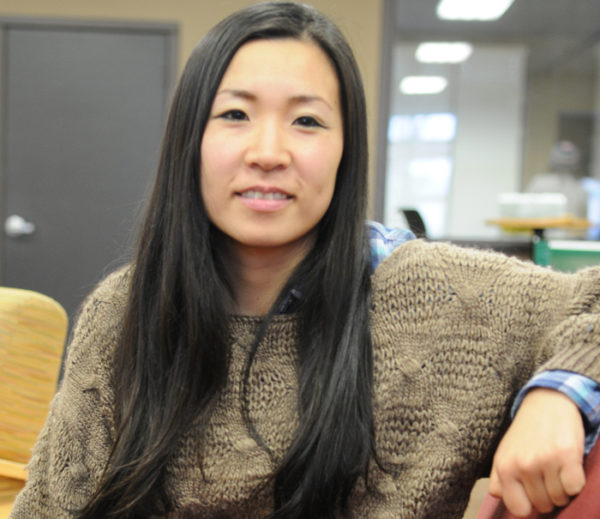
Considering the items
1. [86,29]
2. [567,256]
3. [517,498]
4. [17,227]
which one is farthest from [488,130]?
[517,498]

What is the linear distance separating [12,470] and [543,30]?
12.1ft

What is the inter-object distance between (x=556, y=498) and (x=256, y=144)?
56 cm

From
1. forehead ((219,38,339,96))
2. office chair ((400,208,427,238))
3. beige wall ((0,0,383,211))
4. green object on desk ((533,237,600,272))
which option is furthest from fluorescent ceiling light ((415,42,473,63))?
forehead ((219,38,339,96))

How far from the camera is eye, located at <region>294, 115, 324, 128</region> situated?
3.17 ft

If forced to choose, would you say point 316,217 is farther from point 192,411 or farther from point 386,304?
point 192,411

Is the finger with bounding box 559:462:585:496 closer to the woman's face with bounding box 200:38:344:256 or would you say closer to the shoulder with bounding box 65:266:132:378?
the woman's face with bounding box 200:38:344:256

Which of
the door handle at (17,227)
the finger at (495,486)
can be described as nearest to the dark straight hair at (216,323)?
the finger at (495,486)

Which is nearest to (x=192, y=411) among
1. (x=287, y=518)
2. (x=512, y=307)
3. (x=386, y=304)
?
(x=287, y=518)

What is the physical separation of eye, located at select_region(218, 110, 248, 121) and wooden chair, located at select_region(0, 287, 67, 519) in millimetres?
714

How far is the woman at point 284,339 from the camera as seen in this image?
913 mm

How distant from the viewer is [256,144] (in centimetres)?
94

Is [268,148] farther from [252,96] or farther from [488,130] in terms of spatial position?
[488,130]

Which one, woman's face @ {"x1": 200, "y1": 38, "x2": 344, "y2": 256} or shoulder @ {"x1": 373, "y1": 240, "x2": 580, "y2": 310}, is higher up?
woman's face @ {"x1": 200, "y1": 38, "x2": 344, "y2": 256}

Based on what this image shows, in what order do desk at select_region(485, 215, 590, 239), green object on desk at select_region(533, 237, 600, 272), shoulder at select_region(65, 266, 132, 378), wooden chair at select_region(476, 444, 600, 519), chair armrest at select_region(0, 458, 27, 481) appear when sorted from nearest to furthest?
1. wooden chair at select_region(476, 444, 600, 519)
2. shoulder at select_region(65, 266, 132, 378)
3. chair armrest at select_region(0, 458, 27, 481)
4. green object on desk at select_region(533, 237, 600, 272)
5. desk at select_region(485, 215, 590, 239)
